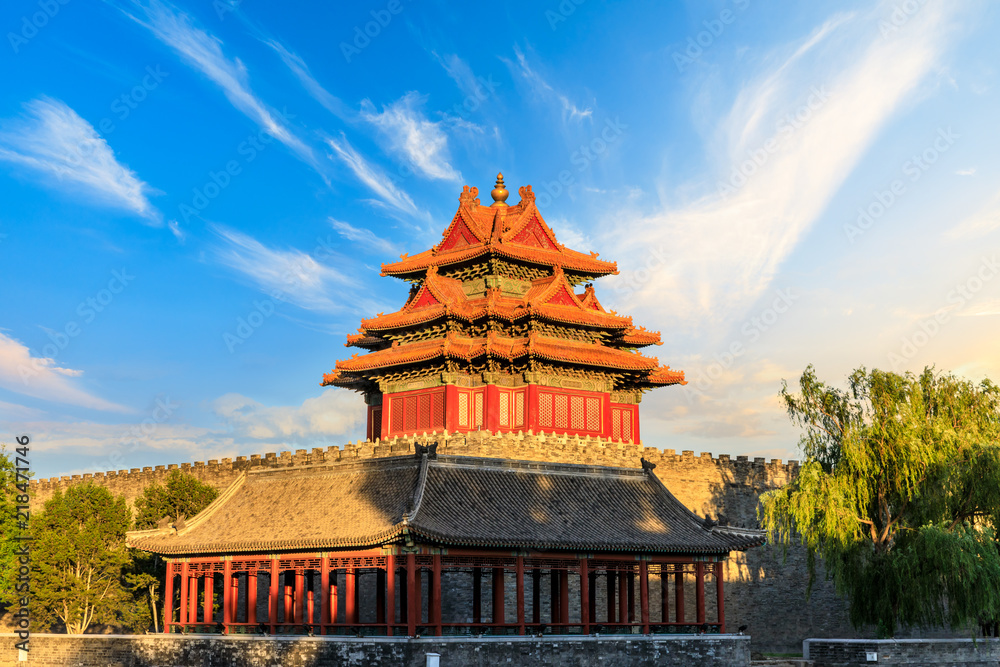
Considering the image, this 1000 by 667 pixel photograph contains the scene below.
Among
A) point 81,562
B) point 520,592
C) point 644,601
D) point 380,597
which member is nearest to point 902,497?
point 644,601

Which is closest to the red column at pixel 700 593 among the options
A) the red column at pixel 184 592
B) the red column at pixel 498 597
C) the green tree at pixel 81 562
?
the red column at pixel 498 597

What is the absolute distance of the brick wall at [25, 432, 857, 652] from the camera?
Result: 1451 inches

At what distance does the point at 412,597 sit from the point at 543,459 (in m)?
11.4

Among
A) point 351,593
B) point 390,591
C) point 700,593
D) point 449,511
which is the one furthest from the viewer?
point 700,593

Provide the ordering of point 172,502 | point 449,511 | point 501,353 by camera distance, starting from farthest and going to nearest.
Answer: point 501,353
point 172,502
point 449,511

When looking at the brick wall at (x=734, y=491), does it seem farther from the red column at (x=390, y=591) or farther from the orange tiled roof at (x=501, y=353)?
the red column at (x=390, y=591)

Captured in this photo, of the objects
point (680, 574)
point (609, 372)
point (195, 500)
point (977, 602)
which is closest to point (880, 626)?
point (977, 602)

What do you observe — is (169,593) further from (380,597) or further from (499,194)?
(499,194)

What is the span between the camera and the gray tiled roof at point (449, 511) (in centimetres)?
2712

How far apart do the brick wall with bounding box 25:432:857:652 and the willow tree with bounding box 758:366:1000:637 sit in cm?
694

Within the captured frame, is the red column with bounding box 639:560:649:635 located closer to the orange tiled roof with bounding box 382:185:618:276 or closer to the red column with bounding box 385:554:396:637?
the red column with bounding box 385:554:396:637

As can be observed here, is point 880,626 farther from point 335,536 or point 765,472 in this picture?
point 335,536

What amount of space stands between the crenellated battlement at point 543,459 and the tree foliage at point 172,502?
229 centimetres

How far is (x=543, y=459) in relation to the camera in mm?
36219
